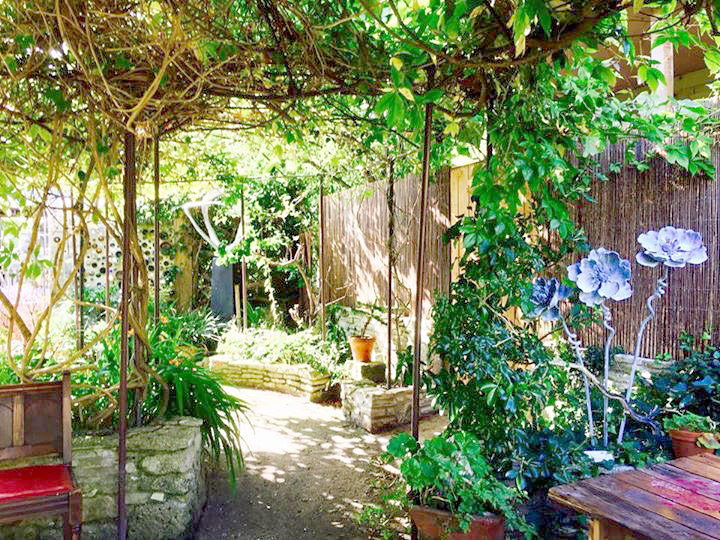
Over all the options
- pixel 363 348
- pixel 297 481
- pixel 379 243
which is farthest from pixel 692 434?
pixel 379 243

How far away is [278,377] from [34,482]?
11.6 ft

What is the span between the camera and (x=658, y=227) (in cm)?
305

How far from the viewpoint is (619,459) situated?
7.98 ft

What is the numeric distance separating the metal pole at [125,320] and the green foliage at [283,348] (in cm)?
306

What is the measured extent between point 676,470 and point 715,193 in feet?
5.35

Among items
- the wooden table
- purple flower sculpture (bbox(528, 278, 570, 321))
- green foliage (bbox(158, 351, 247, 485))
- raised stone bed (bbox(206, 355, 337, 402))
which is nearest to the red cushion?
green foliage (bbox(158, 351, 247, 485))

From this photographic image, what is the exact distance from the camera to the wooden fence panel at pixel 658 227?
2.84 metres

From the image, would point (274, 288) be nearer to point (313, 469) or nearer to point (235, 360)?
point (235, 360)

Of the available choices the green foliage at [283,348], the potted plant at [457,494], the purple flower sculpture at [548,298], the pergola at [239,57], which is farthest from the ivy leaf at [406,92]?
the green foliage at [283,348]

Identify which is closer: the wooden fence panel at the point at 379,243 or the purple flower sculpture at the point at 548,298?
the purple flower sculpture at the point at 548,298

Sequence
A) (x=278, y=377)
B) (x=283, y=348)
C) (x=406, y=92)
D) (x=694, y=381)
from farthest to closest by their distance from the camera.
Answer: (x=283, y=348) < (x=278, y=377) < (x=694, y=381) < (x=406, y=92)

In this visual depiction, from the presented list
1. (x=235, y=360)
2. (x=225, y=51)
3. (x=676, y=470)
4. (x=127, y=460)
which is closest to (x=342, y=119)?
(x=225, y=51)

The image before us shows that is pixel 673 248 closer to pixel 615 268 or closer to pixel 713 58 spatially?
pixel 615 268

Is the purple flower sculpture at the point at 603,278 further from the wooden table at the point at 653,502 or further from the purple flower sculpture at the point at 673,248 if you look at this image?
the wooden table at the point at 653,502
